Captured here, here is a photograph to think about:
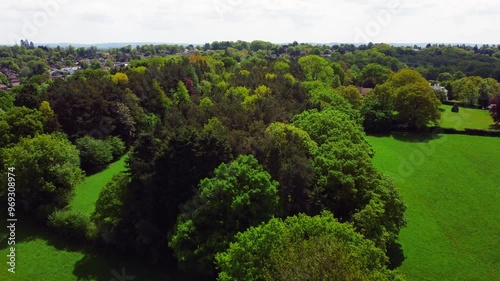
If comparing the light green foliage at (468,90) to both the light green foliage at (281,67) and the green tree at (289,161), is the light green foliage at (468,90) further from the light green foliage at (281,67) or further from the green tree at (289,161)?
the green tree at (289,161)

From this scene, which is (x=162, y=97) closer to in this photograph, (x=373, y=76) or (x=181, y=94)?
(x=181, y=94)

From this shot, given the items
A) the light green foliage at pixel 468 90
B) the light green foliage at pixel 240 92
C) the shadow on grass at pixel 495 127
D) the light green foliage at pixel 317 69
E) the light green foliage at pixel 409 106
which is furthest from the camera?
the light green foliage at pixel 468 90

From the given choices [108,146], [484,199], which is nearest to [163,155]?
[108,146]

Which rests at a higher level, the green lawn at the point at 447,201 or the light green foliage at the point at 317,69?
the light green foliage at the point at 317,69

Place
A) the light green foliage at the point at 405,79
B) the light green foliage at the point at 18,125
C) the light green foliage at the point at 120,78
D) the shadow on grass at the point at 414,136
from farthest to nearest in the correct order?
1. the light green foliage at the point at 405,79
2. the light green foliage at the point at 120,78
3. the shadow on grass at the point at 414,136
4. the light green foliage at the point at 18,125

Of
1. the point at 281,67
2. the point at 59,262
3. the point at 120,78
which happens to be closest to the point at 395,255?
the point at 59,262

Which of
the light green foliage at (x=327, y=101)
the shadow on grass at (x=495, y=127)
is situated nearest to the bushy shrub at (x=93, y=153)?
the light green foliage at (x=327, y=101)

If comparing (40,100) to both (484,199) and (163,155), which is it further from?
(484,199)
